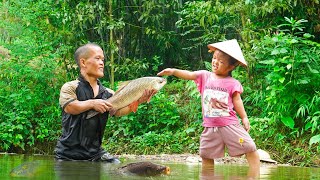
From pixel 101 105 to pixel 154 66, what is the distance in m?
5.77

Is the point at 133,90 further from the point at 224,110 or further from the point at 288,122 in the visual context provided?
the point at 288,122

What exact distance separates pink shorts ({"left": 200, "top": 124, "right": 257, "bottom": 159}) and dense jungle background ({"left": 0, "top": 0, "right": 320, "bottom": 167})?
2.55m

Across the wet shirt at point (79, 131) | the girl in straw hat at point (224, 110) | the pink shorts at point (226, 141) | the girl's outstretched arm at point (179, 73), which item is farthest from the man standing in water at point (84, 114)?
the pink shorts at point (226, 141)

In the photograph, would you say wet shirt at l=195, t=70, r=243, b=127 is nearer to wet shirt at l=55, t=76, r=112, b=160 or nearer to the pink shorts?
the pink shorts

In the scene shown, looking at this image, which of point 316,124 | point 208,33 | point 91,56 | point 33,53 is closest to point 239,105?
point 91,56

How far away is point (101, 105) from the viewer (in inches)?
203

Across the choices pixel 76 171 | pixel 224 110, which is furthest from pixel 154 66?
pixel 76 171

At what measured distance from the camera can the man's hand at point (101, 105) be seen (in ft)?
16.9

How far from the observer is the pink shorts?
5.54 metres

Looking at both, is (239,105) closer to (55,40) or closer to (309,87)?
(309,87)

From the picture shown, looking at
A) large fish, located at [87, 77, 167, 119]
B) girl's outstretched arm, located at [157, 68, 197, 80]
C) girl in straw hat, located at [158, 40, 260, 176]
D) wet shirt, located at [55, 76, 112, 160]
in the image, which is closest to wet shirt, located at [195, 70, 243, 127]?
girl in straw hat, located at [158, 40, 260, 176]

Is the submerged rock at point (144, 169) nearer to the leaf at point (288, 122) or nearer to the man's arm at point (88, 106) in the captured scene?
the man's arm at point (88, 106)

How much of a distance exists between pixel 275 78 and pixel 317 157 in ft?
4.25

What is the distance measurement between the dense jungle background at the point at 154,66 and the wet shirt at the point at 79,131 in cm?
340
